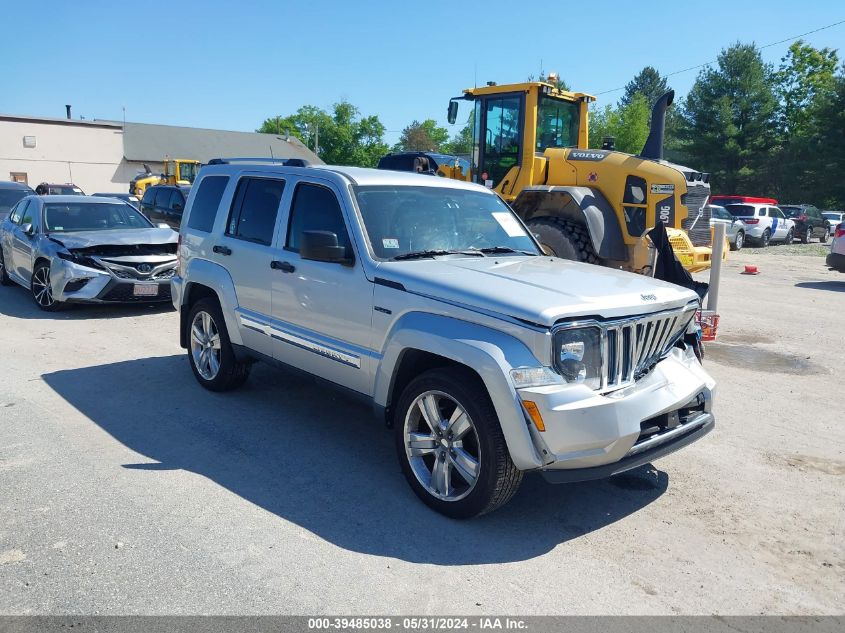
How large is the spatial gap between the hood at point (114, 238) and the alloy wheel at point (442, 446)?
7.23 meters

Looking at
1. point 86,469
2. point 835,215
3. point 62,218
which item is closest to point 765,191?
point 835,215

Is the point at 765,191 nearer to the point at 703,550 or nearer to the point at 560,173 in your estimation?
the point at 560,173

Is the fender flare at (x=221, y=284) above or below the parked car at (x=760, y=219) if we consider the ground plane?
below

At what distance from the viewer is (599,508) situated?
4.30 meters

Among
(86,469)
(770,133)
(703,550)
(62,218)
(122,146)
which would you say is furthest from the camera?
(122,146)

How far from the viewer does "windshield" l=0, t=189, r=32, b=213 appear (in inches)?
616

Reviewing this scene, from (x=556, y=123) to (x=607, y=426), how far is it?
8683 millimetres

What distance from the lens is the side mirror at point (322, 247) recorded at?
4.62 m

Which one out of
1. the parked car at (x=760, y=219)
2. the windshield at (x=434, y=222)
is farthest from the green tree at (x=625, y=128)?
the windshield at (x=434, y=222)

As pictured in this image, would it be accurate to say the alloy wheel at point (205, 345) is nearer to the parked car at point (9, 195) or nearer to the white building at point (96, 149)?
the parked car at point (9, 195)

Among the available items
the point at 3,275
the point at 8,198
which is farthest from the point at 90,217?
the point at 8,198

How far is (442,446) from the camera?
13.5 feet

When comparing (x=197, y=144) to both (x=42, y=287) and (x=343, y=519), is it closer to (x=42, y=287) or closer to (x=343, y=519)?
(x=42, y=287)

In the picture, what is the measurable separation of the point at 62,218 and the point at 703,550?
10.1m
